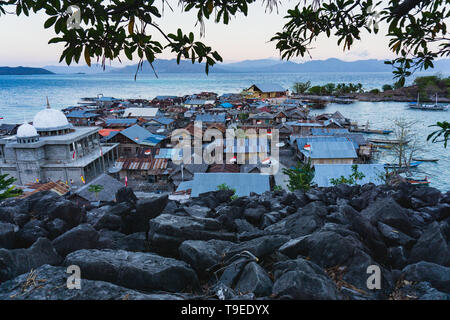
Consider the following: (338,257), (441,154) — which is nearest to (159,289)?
(338,257)

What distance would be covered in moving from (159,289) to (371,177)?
1779cm

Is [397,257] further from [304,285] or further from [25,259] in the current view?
[25,259]

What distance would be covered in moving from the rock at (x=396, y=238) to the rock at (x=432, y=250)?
0.50 ft

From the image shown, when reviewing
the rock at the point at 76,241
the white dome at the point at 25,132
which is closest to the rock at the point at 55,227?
the rock at the point at 76,241

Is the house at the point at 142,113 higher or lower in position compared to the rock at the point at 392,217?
lower

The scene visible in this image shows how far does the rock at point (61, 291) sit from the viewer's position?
2.41 metres

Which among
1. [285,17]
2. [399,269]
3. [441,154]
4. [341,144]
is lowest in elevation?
[441,154]

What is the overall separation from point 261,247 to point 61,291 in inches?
76.3

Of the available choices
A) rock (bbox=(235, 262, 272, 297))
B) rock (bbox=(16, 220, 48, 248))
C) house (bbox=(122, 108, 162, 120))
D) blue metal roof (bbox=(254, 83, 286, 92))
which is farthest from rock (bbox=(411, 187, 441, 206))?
blue metal roof (bbox=(254, 83, 286, 92))

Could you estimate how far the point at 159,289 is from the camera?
283 centimetres

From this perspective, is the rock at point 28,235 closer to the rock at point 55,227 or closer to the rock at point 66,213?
the rock at point 55,227


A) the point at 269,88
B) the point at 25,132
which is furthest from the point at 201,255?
the point at 269,88

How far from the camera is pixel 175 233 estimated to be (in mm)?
3832

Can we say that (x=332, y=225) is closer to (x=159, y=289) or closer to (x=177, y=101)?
(x=159, y=289)
